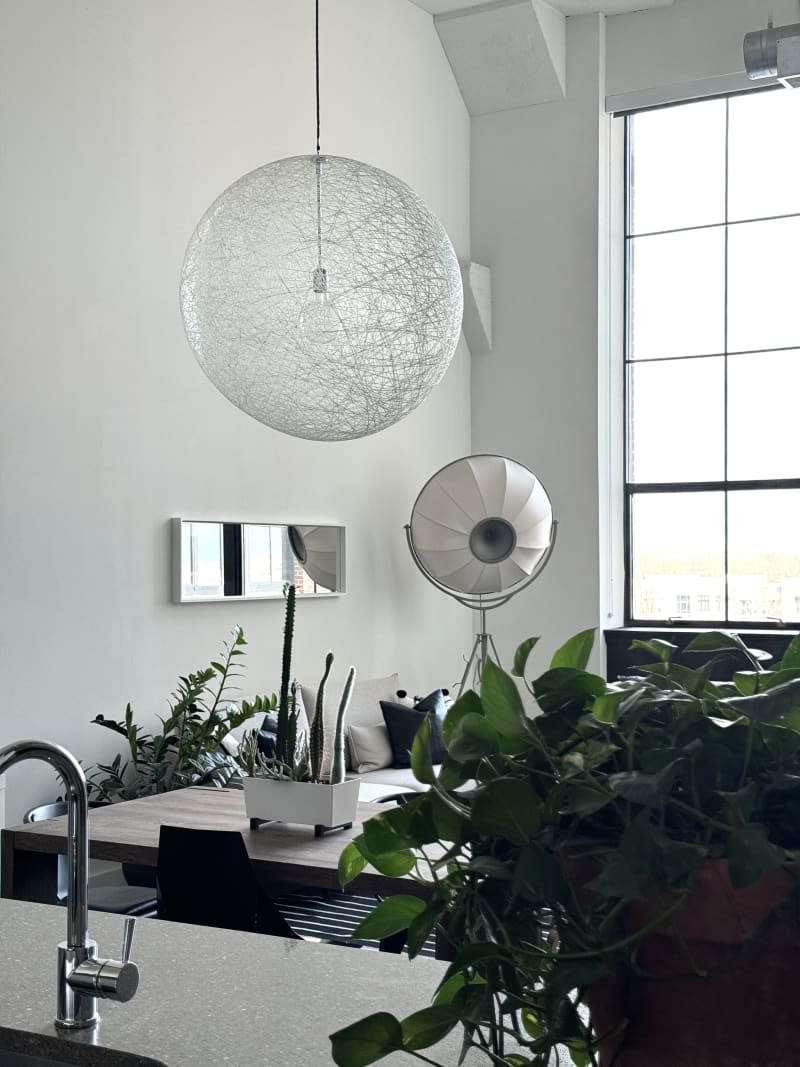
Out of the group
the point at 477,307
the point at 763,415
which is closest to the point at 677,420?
the point at 763,415

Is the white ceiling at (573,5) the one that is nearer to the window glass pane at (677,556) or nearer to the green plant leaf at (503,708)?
the window glass pane at (677,556)

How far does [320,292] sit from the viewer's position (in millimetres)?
3543

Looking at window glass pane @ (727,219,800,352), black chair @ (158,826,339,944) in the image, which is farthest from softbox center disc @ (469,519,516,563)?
black chair @ (158,826,339,944)

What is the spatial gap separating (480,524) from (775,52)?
9.58ft

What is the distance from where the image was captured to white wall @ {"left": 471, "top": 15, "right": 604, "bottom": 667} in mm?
8258

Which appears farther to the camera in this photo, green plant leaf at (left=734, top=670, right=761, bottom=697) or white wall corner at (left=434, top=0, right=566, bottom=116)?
white wall corner at (left=434, top=0, right=566, bottom=116)

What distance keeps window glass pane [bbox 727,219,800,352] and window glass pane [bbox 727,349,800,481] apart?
11 centimetres

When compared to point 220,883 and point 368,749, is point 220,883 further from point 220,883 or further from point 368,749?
point 368,749

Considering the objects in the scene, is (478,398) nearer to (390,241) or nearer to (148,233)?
(148,233)

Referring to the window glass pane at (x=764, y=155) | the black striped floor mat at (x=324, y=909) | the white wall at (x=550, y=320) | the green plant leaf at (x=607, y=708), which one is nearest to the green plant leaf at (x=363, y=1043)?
the green plant leaf at (x=607, y=708)

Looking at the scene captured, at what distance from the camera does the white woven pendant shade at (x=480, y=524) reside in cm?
691

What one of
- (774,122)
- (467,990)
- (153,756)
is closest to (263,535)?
(153,756)

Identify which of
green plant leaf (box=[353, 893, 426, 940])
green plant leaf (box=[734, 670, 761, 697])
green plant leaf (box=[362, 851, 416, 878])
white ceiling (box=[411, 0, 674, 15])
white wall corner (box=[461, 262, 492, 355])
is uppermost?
white ceiling (box=[411, 0, 674, 15])

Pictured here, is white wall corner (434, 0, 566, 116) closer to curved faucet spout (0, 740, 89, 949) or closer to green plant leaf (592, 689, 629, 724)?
curved faucet spout (0, 740, 89, 949)
